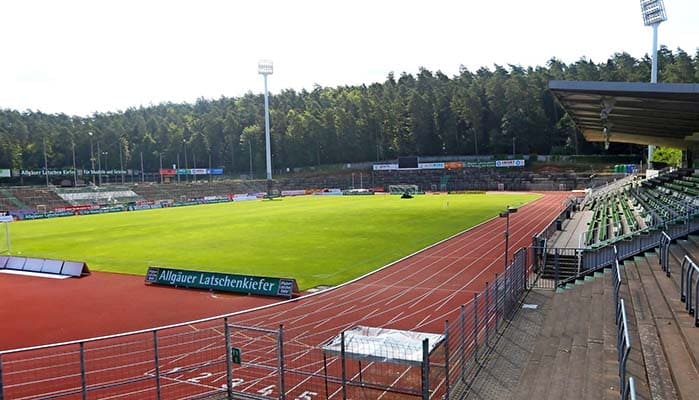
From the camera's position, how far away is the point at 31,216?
60250mm

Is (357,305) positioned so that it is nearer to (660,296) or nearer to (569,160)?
(660,296)

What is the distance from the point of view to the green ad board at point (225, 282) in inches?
772

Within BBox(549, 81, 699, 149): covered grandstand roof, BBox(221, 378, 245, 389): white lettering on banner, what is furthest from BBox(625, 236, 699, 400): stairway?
BBox(221, 378, 245, 389): white lettering on banner

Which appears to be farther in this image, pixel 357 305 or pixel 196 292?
pixel 196 292

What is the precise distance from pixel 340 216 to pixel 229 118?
97229 millimetres

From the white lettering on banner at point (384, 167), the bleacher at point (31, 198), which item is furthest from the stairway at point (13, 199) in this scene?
the white lettering on banner at point (384, 167)

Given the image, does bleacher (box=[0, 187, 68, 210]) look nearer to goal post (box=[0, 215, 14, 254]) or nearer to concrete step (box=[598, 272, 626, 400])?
goal post (box=[0, 215, 14, 254])

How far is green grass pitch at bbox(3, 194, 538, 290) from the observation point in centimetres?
2564

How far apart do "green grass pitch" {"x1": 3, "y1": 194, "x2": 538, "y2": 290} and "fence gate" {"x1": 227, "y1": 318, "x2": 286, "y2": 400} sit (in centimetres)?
682

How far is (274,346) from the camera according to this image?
13898 mm

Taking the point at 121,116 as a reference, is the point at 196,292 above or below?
below

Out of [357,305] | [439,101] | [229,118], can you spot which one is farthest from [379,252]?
[229,118]

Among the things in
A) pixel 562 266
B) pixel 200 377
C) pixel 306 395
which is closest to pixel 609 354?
pixel 306 395

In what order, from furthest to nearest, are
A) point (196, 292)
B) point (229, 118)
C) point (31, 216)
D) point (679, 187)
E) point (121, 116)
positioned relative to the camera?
point (121, 116) < point (229, 118) < point (31, 216) < point (679, 187) < point (196, 292)
